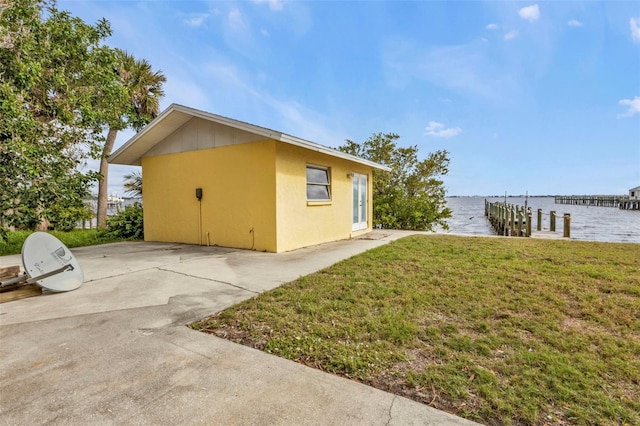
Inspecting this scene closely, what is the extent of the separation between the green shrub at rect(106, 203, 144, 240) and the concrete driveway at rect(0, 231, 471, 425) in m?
7.28

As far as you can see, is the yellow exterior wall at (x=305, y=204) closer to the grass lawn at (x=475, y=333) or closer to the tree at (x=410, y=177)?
the grass lawn at (x=475, y=333)

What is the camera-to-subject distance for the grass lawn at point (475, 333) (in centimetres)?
201

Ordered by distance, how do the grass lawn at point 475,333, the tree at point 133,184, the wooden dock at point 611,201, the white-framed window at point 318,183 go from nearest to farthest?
the grass lawn at point 475,333
the white-framed window at point 318,183
the tree at point 133,184
the wooden dock at point 611,201

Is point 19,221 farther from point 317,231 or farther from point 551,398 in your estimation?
point 551,398

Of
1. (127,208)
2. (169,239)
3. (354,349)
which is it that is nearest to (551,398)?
(354,349)

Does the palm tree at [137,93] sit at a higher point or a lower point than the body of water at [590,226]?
higher

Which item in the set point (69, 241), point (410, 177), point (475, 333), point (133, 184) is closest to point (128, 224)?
point (69, 241)

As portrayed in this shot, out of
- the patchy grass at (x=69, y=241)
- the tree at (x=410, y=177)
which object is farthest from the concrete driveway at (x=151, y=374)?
the tree at (x=410, y=177)

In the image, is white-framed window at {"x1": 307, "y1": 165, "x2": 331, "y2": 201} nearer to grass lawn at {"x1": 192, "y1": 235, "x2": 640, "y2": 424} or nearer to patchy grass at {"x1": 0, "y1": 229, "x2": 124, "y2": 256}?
grass lawn at {"x1": 192, "y1": 235, "x2": 640, "y2": 424}

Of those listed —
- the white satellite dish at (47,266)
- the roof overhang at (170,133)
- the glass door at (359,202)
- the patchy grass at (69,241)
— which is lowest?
the patchy grass at (69,241)

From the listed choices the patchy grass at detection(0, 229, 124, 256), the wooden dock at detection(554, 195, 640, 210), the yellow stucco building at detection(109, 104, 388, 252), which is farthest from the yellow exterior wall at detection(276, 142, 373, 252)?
the wooden dock at detection(554, 195, 640, 210)

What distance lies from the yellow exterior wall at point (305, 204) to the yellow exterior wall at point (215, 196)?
0.30 m

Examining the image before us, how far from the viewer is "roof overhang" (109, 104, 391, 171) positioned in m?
6.91

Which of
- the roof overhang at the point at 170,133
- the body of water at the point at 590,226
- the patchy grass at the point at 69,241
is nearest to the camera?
the roof overhang at the point at 170,133
